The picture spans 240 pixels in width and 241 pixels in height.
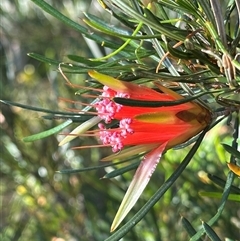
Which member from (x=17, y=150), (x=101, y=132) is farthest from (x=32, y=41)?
(x=101, y=132)

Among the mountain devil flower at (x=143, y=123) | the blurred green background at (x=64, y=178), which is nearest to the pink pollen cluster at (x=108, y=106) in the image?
the mountain devil flower at (x=143, y=123)

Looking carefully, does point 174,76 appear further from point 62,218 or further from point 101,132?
point 62,218

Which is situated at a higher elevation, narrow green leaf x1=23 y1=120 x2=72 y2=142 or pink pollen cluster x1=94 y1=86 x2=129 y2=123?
pink pollen cluster x1=94 y1=86 x2=129 y2=123

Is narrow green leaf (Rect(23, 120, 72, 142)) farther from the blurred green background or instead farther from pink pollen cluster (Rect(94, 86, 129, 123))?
the blurred green background

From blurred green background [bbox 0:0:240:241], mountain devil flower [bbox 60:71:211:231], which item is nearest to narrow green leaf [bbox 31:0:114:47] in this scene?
mountain devil flower [bbox 60:71:211:231]

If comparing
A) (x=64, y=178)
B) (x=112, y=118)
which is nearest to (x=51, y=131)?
(x=112, y=118)

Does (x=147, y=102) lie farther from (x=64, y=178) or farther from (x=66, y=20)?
(x=64, y=178)
